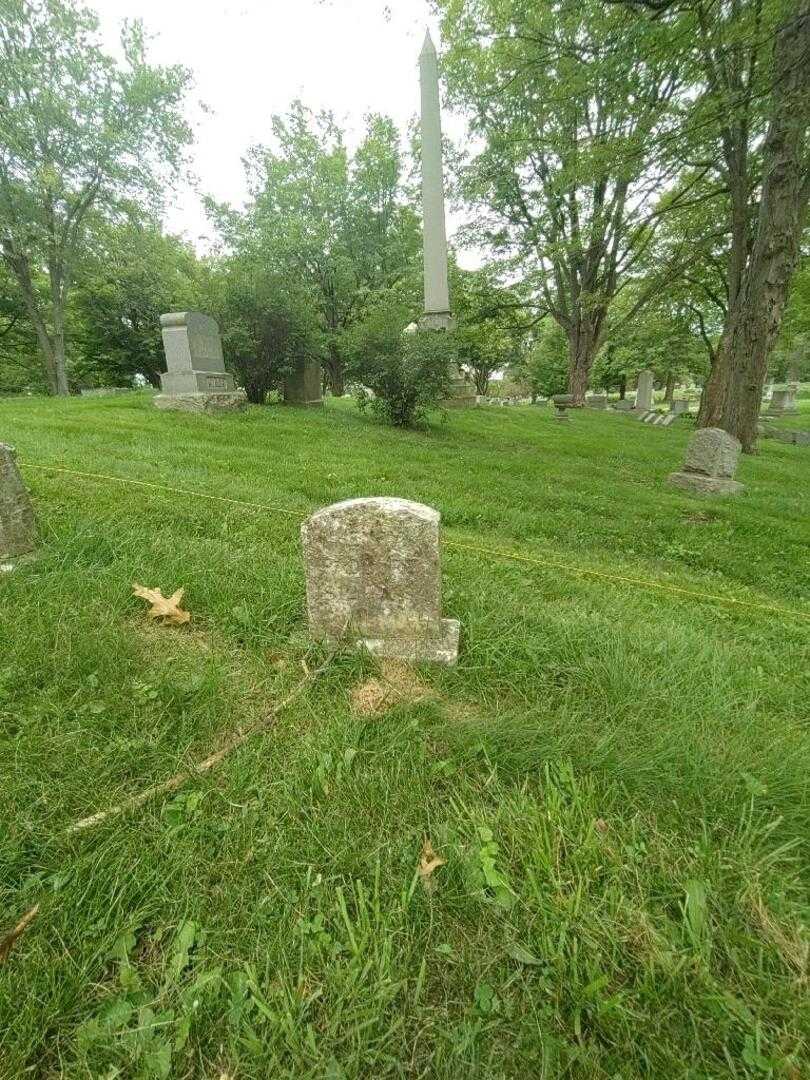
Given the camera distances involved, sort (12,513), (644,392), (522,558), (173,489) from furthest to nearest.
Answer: (644,392) < (173,489) < (522,558) < (12,513)

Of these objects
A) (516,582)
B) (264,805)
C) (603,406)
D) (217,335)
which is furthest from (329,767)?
(603,406)

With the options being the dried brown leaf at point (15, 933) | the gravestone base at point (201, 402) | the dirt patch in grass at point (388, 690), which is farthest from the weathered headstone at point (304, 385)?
the dried brown leaf at point (15, 933)

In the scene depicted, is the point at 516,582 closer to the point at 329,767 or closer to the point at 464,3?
the point at 329,767

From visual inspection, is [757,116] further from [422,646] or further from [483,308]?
[483,308]

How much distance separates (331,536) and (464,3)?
14.3 metres

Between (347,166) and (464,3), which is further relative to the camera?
(347,166)

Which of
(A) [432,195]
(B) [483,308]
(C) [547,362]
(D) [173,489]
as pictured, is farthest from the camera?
(C) [547,362]

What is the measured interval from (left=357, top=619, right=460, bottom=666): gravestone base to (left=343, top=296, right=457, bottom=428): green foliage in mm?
8512

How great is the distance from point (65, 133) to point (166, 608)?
72.1ft

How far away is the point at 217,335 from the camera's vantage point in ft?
32.1

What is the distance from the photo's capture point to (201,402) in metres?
9.16

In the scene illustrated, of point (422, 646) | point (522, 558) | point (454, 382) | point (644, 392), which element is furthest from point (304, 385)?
point (644, 392)

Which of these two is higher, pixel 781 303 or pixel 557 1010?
pixel 781 303

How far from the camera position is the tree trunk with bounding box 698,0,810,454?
5.98 m
